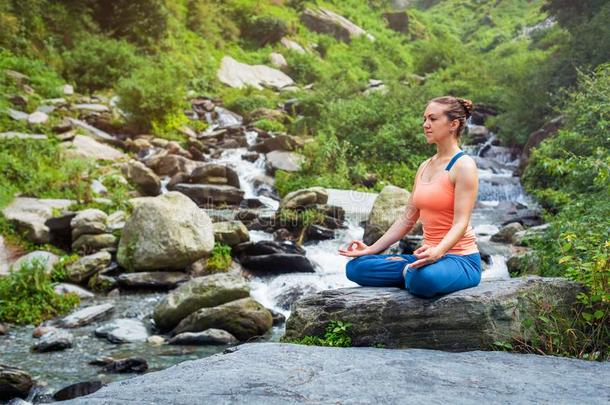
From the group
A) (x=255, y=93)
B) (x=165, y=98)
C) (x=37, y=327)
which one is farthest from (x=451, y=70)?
(x=37, y=327)

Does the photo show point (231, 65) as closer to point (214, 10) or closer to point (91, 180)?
point (214, 10)

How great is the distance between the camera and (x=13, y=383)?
5.90m

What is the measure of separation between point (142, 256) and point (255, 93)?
1804cm

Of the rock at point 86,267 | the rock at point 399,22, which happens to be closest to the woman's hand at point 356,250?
the rock at point 86,267

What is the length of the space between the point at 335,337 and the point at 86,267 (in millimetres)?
6972

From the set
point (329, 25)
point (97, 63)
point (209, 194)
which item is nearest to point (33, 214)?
point (209, 194)

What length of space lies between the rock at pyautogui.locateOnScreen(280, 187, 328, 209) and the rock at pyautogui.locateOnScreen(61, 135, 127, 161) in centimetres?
611

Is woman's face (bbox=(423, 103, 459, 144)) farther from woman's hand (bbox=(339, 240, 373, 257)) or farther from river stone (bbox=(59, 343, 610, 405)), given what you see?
river stone (bbox=(59, 343, 610, 405))

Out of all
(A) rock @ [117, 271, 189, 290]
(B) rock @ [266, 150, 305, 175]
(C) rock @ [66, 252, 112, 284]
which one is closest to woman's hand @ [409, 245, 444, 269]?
(A) rock @ [117, 271, 189, 290]

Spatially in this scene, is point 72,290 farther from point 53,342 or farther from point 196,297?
point 196,297

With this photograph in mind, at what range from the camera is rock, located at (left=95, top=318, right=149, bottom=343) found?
25.2 ft

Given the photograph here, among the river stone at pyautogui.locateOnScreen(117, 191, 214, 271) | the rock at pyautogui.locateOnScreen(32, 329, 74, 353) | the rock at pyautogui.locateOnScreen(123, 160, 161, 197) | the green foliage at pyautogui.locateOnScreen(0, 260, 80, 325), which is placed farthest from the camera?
the rock at pyautogui.locateOnScreen(123, 160, 161, 197)

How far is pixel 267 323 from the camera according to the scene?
26.9ft

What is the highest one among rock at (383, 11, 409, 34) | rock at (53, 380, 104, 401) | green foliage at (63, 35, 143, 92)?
rock at (383, 11, 409, 34)
